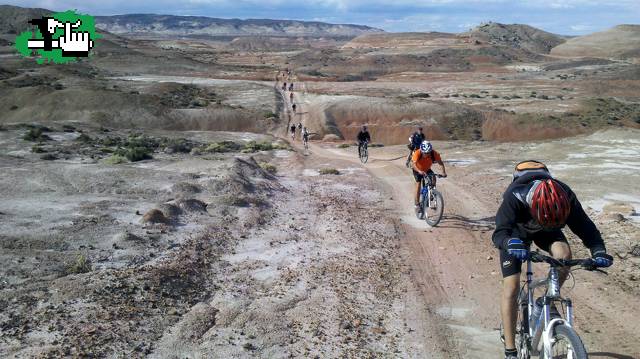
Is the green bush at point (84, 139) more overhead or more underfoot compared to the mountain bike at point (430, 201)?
more underfoot

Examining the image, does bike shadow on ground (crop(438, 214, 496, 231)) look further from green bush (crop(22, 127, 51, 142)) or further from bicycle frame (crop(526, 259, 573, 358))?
green bush (crop(22, 127, 51, 142))

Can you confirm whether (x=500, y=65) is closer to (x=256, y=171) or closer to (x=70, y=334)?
(x=256, y=171)

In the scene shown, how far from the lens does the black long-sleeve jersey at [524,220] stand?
4.90m

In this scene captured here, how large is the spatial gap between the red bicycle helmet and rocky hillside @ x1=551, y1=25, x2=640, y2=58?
171585 millimetres

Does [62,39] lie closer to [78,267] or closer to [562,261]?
[78,267]

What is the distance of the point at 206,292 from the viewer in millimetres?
8203

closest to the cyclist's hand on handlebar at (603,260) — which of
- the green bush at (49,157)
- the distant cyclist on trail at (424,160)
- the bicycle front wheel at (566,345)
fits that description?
the bicycle front wheel at (566,345)

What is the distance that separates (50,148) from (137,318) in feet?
72.2

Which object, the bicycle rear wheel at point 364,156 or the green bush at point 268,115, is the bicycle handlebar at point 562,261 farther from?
the green bush at point 268,115

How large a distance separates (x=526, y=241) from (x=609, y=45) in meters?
195

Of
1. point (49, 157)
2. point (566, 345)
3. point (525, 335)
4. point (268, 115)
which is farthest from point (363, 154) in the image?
point (268, 115)

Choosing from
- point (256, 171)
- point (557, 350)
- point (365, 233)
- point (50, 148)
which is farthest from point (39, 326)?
point (50, 148)

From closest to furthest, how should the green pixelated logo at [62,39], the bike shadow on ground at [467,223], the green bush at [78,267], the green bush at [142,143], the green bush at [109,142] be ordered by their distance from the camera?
the green bush at [78,267] → the bike shadow on ground at [467,223] → the green bush at [142,143] → the green bush at [109,142] → the green pixelated logo at [62,39]

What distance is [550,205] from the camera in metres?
4.52
